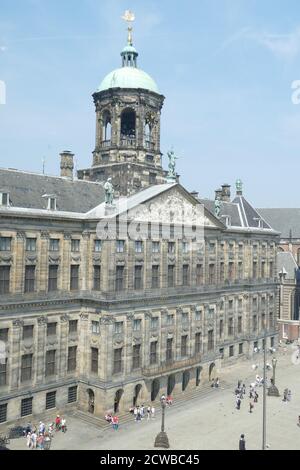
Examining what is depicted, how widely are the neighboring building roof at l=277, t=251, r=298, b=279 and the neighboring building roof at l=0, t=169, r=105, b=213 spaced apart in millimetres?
50579

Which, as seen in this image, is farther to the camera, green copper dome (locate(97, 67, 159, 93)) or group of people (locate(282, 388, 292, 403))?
green copper dome (locate(97, 67, 159, 93))

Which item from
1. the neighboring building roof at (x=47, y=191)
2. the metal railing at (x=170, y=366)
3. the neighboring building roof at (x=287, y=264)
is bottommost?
the metal railing at (x=170, y=366)

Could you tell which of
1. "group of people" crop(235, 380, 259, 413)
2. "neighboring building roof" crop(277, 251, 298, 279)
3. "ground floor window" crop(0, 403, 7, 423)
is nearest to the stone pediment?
"group of people" crop(235, 380, 259, 413)

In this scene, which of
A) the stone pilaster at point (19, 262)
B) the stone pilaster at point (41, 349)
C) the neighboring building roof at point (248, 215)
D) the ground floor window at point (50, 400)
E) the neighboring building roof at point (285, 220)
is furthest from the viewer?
the neighboring building roof at point (285, 220)

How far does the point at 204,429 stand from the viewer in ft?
157

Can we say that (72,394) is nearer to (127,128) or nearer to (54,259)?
(54,259)

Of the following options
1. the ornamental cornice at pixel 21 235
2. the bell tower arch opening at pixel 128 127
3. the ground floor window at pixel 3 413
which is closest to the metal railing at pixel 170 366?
the ground floor window at pixel 3 413

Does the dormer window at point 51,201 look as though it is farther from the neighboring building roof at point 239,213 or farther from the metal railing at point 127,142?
the neighboring building roof at point 239,213

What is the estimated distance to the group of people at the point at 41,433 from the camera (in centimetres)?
4300

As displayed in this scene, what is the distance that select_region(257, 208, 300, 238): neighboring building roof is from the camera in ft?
349

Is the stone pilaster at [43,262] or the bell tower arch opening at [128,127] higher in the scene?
the bell tower arch opening at [128,127]

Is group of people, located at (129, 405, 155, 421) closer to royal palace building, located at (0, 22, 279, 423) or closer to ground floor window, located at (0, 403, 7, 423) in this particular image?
royal palace building, located at (0, 22, 279, 423)

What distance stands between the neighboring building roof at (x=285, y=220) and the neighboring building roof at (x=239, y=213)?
27.6 meters

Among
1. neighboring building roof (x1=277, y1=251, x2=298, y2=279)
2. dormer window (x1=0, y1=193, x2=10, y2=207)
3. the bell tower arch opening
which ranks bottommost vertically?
neighboring building roof (x1=277, y1=251, x2=298, y2=279)
